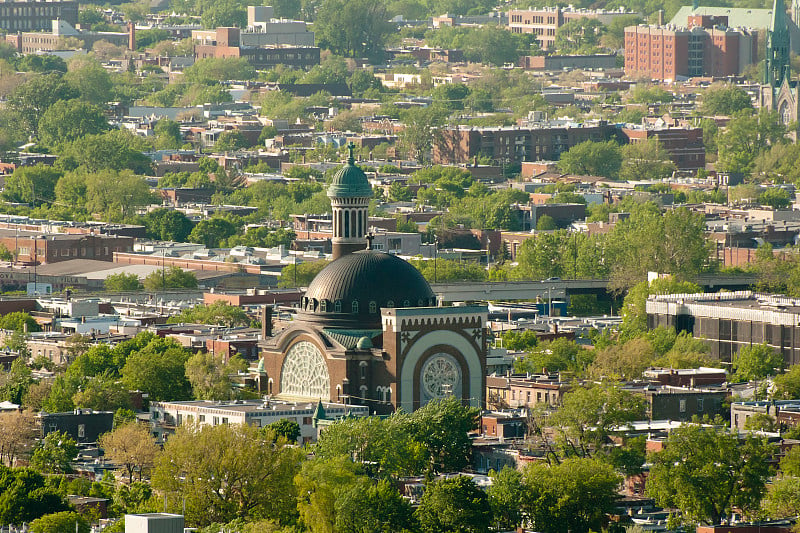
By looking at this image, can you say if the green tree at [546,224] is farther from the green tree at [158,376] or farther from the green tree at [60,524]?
the green tree at [60,524]

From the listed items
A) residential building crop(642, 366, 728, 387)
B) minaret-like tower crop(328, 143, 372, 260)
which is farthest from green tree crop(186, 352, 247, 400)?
residential building crop(642, 366, 728, 387)

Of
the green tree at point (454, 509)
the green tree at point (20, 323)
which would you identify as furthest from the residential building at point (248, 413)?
the green tree at point (20, 323)

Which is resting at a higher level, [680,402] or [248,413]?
[248,413]

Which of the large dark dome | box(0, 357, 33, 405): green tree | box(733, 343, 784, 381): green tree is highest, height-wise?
the large dark dome

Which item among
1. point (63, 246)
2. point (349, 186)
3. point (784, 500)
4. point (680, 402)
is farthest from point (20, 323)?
point (784, 500)

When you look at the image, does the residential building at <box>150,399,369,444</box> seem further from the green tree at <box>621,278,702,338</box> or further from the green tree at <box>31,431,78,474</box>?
the green tree at <box>621,278,702,338</box>

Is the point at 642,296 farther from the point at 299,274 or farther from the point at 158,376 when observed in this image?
the point at 158,376

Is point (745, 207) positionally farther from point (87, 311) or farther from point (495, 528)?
point (495, 528)

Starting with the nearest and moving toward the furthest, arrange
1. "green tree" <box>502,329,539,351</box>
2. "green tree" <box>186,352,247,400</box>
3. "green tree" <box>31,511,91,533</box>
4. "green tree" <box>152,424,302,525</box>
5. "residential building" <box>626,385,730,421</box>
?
"green tree" <box>31,511,91,533</box>
"green tree" <box>152,424,302,525</box>
"residential building" <box>626,385,730,421</box>
"green tree" <box>186,352,247,400</box>
"green tree" <box>502,329,539,351</box>
